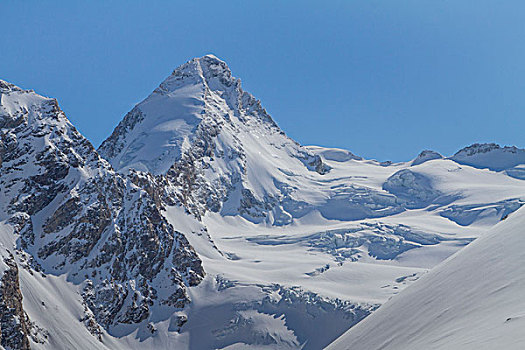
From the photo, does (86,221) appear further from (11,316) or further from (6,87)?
(6,87)

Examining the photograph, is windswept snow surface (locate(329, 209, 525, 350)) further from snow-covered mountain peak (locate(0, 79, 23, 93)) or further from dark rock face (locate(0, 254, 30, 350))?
snow-covered mountain peak (locate(0, 79, 23, 93))

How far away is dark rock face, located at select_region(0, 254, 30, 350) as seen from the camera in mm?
90625

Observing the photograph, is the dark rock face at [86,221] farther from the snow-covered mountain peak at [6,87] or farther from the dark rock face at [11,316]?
the dark rock face at [11,316]

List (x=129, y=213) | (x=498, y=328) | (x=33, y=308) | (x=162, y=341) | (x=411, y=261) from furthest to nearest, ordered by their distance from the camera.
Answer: (x=411, y=261) → (x=129, y=213) → (x=162, y=341) → (x=33, y=308) → (x=498, y=328)

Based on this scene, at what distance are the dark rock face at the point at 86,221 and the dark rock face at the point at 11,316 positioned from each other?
78.5ft

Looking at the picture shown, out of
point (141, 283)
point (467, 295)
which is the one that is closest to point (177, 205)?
point (141, 283)

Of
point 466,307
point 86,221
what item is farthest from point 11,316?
point 466,307

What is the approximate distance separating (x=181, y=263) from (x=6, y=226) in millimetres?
43054

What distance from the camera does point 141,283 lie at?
13600cm

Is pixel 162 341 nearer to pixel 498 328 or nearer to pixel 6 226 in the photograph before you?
pixel 6 226

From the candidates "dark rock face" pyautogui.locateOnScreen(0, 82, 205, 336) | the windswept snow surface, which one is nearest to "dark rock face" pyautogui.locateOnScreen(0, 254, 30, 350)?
"dark rock face" pyautogui.locateOnScreen(0, 82, 205, 336)

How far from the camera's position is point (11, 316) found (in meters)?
92.3

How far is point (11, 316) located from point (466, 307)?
8339cm

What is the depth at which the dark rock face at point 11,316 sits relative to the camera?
297 feet
